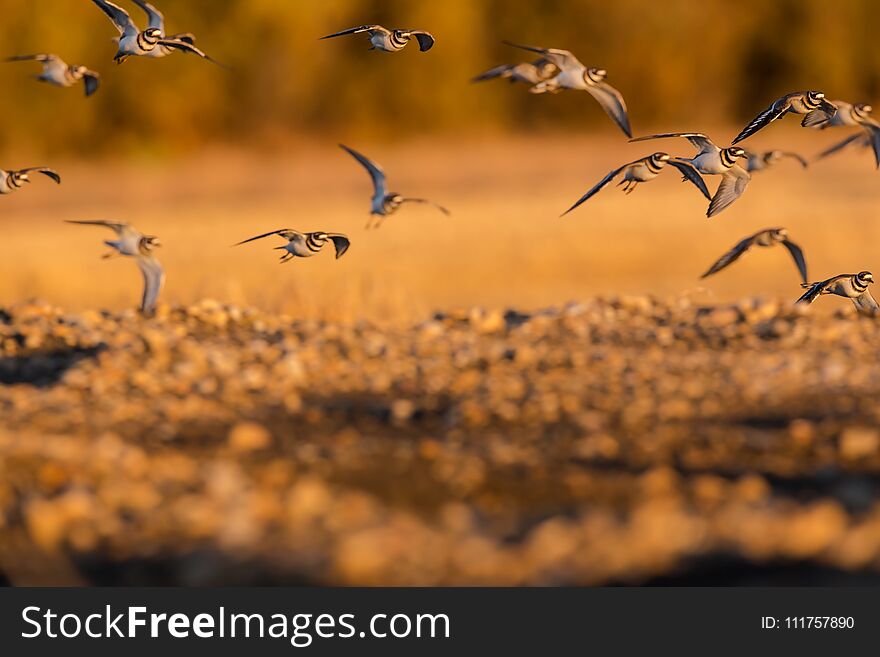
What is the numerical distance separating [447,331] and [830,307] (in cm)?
248

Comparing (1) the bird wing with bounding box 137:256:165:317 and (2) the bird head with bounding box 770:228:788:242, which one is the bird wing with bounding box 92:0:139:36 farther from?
(2) the bird head with bounding box 770:228:788:242

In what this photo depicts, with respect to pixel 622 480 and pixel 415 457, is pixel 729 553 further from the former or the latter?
pixel 415 457

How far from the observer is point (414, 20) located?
23.3 metres

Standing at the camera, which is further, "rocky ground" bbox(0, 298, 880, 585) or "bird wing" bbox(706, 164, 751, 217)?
"bird wing" bbox(706, 164, 751, 217)

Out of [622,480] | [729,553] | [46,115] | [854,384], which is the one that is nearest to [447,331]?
[854,384]

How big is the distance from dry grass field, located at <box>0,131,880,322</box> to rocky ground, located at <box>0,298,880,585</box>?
1.89 m

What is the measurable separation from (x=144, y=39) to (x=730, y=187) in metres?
3.13

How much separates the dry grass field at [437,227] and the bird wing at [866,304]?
1.13m

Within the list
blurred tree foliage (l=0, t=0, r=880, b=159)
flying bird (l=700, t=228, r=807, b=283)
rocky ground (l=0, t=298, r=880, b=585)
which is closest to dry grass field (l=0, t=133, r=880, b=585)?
rocky ground (l=0, t=298, r=880, b=585)

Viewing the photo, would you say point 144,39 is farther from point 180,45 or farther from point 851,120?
point 851,120

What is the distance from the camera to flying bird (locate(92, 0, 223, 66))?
7461 millimetres

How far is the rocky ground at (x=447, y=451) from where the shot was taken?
464 centimetres

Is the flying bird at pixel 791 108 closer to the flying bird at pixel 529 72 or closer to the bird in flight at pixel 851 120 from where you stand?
the bird in flight at pixel 851 120

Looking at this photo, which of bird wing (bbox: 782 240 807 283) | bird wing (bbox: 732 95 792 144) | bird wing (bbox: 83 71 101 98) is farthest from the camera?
bird wing (bbox: 83 71 101 98)
